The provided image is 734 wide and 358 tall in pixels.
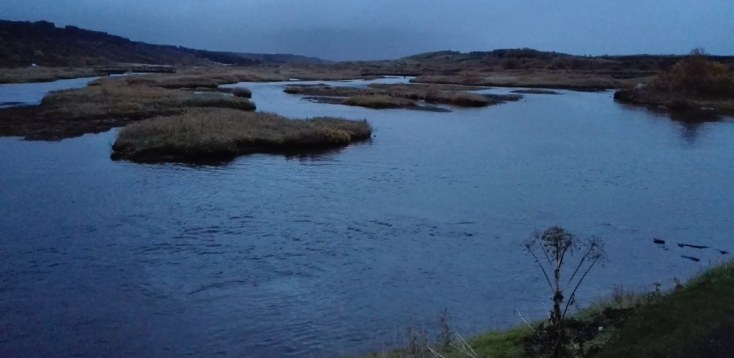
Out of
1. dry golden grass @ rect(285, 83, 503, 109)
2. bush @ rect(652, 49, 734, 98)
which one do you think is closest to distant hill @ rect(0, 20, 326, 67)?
dry golden grass @ rect(285, 83, 503, 109)

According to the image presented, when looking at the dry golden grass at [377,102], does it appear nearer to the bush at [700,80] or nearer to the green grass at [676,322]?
the bush at [700,80]

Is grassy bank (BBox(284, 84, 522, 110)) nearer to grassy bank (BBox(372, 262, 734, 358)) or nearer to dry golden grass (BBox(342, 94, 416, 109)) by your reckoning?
dry golden grass (BBox(342, 94, 416, 109))

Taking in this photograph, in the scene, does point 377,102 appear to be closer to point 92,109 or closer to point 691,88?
point 92,109

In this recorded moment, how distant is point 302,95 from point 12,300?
55486 millimetres

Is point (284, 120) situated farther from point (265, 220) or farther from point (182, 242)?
point (182, 242)

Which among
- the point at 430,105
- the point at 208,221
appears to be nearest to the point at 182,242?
the point at 208,221

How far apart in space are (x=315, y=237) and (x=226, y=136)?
50.6 ft

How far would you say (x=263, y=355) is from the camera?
1148 centimetres

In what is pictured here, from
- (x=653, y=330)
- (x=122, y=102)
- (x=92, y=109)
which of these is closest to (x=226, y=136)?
(x=92, y=109)

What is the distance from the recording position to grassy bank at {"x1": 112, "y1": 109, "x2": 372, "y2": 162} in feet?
102

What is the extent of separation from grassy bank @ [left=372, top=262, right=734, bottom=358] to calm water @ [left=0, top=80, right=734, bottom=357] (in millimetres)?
2197

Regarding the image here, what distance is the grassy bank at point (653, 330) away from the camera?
770 centimetres

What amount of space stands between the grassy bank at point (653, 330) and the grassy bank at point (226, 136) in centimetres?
2231

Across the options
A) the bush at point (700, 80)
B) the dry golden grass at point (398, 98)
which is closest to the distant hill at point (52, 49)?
the dry golden grass at point (398, 98)
